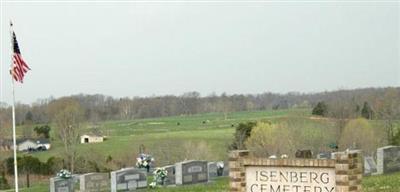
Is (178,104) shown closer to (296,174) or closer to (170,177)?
(170,177)

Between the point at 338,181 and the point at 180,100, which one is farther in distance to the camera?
the point at 180,100

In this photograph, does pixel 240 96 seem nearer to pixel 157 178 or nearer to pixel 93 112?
pixel 93 112

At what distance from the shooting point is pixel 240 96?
491 ft

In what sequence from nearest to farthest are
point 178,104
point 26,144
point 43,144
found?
1. point 43,144
2. point 26,144
3. point 178,104

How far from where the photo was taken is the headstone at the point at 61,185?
85.7 feet

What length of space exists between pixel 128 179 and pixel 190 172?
2599 millimetres

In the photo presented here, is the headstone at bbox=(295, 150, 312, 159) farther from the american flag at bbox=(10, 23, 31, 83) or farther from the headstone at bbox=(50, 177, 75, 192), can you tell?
the headstone at bbox=(50, 177, 75, 192)

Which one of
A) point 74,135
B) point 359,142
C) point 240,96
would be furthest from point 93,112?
point 359,142

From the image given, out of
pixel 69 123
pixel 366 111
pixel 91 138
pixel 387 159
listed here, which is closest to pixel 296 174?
pixel 387 159

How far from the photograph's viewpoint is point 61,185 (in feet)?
86.7

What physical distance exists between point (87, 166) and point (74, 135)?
47.4ft

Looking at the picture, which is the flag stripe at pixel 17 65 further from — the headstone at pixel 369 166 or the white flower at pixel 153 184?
the headstone at pixel 369 166

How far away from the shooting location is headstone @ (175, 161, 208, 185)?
26.7 m

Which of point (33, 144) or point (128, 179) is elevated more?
point (128, 179)
